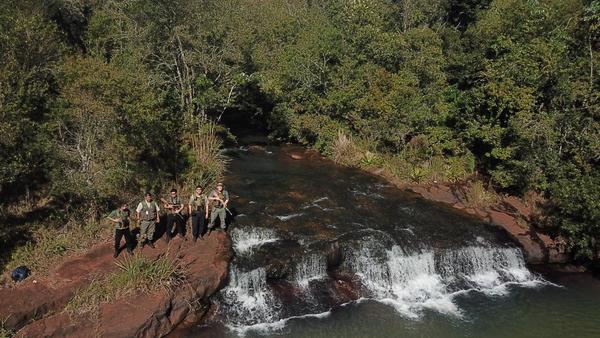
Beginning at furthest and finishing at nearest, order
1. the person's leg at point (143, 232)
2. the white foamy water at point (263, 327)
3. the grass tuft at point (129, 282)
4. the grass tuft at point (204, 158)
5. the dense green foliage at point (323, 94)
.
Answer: the grass tuft at point (204, 158)
the dense green foliage at point (323, 94)
the person's leg at point (143, 232)
the white foamy water at point (263, 327)
the grass tuft at point (129, 282)

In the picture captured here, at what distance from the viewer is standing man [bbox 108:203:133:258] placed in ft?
43.1

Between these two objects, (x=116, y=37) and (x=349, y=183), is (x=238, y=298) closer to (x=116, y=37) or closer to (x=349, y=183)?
(x=349, y=183)

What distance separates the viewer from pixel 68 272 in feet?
41.9

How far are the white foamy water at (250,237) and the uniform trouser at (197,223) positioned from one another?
118cm

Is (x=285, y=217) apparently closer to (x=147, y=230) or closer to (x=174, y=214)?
(x=174, y=214)

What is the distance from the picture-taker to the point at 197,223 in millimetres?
14875

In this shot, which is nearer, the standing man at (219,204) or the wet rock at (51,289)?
the wet rock at (51,289)

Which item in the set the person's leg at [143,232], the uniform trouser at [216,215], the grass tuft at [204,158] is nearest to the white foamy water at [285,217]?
the uniform trouser at [216,215]

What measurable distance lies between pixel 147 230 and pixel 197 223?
5.16 ft

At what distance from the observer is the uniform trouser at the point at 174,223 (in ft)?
47.5

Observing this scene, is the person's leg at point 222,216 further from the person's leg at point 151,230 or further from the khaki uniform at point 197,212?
the person's leg at point 151,230

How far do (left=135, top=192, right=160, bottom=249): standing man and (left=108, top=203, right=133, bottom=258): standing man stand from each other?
467mm

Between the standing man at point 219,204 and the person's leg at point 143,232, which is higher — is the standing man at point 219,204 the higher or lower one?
the higher one

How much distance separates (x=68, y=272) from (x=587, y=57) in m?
23.0
